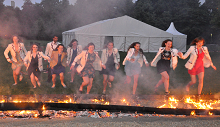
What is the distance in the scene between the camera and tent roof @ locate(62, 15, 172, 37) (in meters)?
18.5

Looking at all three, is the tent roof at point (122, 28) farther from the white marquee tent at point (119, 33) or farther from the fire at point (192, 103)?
the fire at point (192, 103)

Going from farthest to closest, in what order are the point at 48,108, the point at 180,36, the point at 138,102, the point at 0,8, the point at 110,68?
the point at 180,36, the point at 0,8, the point at 110,68, the point at 138,102, the point at 48,108

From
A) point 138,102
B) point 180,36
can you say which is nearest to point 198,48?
point 138,102

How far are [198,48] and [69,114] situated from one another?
3897 mm

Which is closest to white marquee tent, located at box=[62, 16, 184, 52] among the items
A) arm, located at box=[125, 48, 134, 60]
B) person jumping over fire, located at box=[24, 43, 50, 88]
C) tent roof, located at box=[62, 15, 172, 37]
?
tent roof, located at box=[62, 15, 172, 37]

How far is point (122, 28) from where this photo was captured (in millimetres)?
A: 19125

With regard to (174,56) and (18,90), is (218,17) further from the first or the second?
(18,90)

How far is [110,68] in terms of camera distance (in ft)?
20.9

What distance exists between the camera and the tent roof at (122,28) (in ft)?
60.7

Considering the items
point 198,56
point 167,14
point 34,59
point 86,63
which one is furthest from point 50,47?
point 167,14

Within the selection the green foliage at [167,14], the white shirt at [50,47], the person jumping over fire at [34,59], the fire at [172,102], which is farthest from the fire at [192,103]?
the green foliage at [167,14]

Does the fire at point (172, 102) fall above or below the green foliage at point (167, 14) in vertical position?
below

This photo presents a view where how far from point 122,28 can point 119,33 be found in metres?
0.52

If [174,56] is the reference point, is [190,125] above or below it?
below
